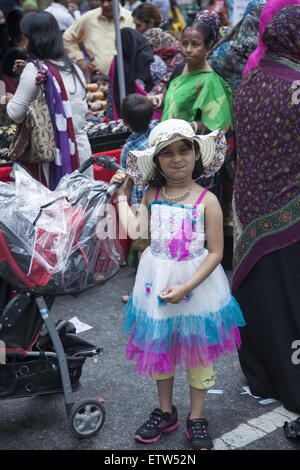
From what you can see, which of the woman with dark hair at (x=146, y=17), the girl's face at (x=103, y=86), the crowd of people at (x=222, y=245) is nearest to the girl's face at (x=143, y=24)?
the woman with dark hair at (x=146, y=17)

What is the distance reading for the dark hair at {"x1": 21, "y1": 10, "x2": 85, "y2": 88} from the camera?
4.06m

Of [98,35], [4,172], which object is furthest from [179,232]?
[98,35]

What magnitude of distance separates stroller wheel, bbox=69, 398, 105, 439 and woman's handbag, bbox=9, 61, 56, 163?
6.86 feet

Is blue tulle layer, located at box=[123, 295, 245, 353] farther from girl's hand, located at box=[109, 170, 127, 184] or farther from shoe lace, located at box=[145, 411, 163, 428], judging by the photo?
girl's hand, located at box=[109, 170, 127, 184]

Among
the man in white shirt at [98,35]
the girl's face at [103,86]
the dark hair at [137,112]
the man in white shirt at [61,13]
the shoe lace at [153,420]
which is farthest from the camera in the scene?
the man in white shirt at [61,13]

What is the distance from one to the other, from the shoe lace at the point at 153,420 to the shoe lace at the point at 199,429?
17 cm

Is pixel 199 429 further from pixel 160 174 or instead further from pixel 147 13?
pixel 147 13

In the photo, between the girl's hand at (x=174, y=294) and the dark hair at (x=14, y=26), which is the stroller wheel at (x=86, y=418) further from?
the dark hair at (x=14, y=26)

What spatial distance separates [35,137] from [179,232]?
1951mm

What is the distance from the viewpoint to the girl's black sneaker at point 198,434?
2.71 metres

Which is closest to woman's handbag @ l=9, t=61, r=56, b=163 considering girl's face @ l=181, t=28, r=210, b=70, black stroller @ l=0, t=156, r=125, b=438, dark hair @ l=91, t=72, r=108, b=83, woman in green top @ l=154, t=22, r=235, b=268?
woman in green top @ l=154, t=22, r=235, b=268

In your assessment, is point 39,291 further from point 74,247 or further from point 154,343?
point 154,343

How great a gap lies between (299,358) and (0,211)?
1665mm
